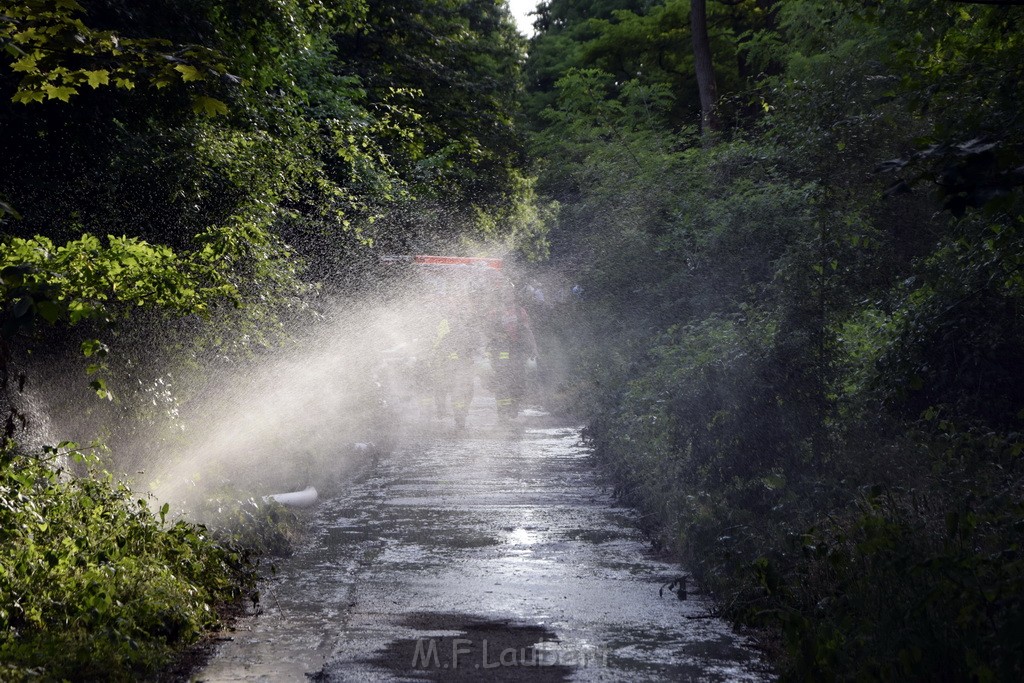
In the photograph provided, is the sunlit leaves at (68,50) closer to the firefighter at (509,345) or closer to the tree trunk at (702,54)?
the firefighter at (509,345)

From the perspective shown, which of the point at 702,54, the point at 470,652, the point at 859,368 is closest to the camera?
the point at 470,652

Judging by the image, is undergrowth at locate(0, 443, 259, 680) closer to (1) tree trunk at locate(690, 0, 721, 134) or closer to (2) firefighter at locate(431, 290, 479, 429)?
(2) firefighter at locate(431, 290, 479, 429)

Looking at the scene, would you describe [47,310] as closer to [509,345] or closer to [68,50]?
[68,50]

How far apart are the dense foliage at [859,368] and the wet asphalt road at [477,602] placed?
1.55ft

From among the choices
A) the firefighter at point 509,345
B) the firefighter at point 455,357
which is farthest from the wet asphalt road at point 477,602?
the firefighter at point 509,345

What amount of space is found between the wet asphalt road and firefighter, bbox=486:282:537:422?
8.83m

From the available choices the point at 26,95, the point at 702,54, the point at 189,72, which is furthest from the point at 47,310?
the point at 702,54

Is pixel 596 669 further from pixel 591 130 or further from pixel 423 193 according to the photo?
pixel 591 130

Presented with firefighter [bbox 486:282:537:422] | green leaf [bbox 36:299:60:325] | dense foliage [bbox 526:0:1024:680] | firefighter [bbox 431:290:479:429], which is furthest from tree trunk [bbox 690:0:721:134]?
green leaf [bbox 36:299:60:325]

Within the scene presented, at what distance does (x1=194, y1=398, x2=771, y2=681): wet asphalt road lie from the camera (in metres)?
6.25

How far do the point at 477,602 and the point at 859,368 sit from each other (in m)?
4.70

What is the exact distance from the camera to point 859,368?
10.7m

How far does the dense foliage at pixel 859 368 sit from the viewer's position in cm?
544

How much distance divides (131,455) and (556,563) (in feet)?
11.6
